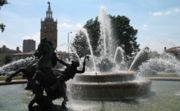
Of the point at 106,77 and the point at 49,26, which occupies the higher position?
the point at 49,26

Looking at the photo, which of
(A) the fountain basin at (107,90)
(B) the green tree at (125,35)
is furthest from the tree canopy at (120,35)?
(A) the fountain basin at (107,90)

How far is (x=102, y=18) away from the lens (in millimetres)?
27203

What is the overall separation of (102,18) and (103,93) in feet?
48.7

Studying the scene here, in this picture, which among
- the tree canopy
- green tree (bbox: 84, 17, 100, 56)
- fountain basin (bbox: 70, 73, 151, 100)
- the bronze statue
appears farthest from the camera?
the tree canopy

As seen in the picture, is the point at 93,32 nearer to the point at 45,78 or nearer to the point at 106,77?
the point at 106,77

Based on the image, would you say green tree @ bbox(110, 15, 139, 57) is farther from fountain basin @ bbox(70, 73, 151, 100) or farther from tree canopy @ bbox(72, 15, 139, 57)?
fountain basin @ bbox(70, 73, 151, 100)

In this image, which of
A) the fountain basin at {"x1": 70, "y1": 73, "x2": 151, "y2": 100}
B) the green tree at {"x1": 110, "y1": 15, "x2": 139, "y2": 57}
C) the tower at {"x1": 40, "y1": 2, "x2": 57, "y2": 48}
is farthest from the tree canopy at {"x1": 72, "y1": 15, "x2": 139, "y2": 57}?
the tower at {"x1": 40, "y1": 2, "x2": 57, "y2": 48}

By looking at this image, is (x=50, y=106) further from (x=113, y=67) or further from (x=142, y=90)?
(x=113, y=67)

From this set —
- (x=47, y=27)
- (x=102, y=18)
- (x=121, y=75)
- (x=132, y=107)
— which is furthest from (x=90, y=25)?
(x=47, y=27)

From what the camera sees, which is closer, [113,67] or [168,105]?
[168,105]

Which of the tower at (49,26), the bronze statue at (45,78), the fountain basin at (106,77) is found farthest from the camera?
the tower at (49,26)

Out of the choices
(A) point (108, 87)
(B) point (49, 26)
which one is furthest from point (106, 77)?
(B) point (49, 26)

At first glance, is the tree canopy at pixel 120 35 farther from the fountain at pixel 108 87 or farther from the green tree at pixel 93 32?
the fountain at pixel 108 87

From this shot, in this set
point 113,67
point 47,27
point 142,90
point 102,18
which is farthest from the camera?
point 47,27
